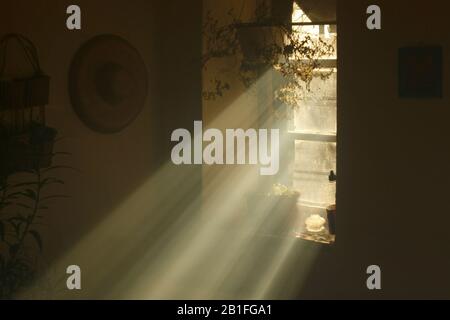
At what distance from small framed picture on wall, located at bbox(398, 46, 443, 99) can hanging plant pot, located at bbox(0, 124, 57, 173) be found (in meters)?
1.73

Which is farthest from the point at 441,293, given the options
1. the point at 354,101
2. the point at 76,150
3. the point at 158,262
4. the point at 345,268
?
the point at 76,150

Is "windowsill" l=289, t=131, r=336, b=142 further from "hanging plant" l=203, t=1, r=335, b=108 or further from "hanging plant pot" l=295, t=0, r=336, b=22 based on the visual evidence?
"hanging plant pot" l=295, t=0, r=336, b=22

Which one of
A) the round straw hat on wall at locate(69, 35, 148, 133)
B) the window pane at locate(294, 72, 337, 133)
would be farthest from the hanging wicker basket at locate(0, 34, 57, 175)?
the window pane at locate(294, 72, 337, 133)

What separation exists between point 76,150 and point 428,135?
1.77m

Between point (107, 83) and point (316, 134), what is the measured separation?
1262 mm

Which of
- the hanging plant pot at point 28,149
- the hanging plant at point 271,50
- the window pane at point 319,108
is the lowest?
the hanging plant pot at point 28,149

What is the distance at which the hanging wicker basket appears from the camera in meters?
2.85

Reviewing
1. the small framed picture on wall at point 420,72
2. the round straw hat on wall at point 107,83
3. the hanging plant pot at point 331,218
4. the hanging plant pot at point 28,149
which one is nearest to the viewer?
the hanging plant pot at point 28,149

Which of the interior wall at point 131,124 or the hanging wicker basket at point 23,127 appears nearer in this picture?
the hanging wicker basket at point 23,127

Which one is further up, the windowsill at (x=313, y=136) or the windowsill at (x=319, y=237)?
the windowsill at (x=313, y=136)

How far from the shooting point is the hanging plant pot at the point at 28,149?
2842 millimetres

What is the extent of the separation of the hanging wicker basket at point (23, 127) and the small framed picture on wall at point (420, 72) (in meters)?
1.73

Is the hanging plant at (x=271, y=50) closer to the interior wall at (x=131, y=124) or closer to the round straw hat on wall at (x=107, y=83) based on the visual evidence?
the interior wall at (x=131, y=124)

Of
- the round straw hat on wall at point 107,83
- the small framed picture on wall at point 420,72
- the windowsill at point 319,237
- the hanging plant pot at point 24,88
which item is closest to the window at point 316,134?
the windowsill at point 319,237
